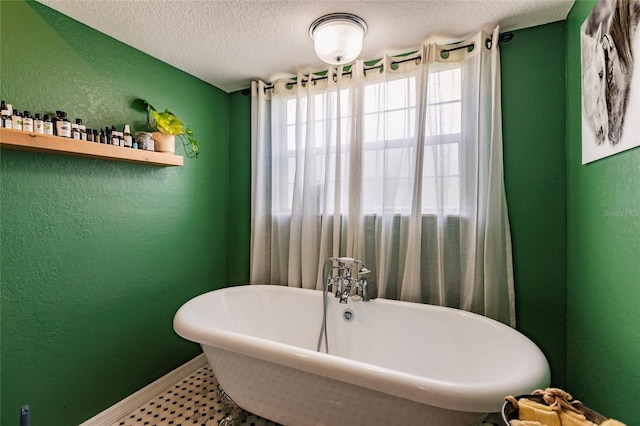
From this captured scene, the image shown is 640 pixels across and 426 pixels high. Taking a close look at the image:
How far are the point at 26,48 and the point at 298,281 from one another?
77.0 inches

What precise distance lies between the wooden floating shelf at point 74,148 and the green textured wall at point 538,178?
2.09 m

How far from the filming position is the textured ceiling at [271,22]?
150 centimetres

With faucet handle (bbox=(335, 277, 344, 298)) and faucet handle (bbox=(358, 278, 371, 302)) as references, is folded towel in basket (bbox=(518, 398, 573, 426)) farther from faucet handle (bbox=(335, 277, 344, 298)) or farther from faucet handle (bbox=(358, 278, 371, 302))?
faucet handle (bbox=(335, 277, 344, 298))

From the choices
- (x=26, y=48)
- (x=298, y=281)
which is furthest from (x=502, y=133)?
(x=26, y=48)

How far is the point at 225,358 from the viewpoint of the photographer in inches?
56.9

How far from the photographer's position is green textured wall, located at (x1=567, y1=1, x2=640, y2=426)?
40.1 inches

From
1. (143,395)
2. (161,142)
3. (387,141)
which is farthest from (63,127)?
(387,141)

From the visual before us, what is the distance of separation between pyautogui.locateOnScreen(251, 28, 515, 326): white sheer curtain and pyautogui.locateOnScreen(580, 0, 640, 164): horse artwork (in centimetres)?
43

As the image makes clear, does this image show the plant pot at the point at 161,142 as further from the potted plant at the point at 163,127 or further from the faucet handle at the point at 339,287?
the faucet handle at the point at 339,287

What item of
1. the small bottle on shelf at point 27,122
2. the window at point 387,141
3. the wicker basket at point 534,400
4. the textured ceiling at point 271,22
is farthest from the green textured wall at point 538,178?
the small bottle on shelf at point 27,122

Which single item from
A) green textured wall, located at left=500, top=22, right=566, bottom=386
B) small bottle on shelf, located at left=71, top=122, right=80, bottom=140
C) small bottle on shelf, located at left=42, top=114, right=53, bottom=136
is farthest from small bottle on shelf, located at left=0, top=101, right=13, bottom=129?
green textured wall, located at left=500, top=22, right=566, bottom=386

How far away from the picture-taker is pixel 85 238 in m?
1.65

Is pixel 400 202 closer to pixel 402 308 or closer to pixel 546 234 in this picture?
pixel 402 308

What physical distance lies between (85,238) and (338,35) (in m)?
1.73
